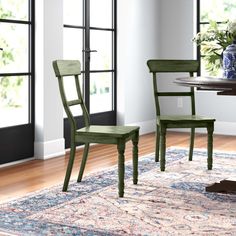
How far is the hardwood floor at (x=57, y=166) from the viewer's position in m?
4.33

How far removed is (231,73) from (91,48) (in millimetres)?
2659

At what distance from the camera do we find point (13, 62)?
5227 mm

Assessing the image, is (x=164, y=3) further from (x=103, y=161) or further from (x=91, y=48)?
(x=103, y=161)

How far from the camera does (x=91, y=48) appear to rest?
6492 mm

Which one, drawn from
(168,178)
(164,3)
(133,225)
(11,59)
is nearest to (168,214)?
(133,225)

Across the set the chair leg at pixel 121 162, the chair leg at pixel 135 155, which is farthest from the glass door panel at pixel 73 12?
the chair leg at pixel 121 162

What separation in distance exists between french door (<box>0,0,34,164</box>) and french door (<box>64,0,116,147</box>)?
2.05ft

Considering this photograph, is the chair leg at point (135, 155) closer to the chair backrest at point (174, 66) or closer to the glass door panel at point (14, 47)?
the chair backrest at point (174, 66)

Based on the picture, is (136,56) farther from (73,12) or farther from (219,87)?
(219,87)

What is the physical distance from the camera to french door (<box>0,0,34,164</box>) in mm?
5113

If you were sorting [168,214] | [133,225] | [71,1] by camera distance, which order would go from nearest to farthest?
[133,225] → [168,214] → [71,1]

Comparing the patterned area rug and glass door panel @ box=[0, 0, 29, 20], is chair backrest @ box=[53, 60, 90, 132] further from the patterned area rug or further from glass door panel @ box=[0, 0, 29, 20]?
glass door panel @ box=[0, 0, 29, 20]

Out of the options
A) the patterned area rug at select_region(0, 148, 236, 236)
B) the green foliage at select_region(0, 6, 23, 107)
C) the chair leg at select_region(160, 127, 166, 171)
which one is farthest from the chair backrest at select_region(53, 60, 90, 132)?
the green foliage at select_region(0, 6, 23, 107)

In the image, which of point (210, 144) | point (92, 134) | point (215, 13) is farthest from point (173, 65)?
point (215, 13)
